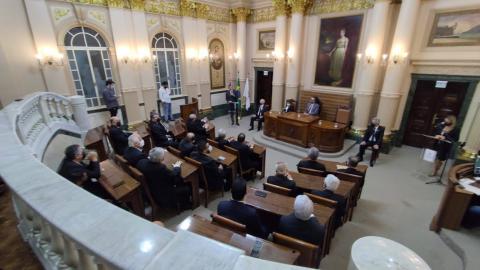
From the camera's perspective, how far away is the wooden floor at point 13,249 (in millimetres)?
1596

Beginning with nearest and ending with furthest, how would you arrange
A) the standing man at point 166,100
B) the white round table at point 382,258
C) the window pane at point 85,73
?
the white round table at point 382,258 < the window pane at point 85,73 < the standing man at point 166,100

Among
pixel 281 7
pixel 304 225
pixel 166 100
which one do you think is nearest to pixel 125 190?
pixel 304 225

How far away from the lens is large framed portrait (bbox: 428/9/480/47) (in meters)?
5.76

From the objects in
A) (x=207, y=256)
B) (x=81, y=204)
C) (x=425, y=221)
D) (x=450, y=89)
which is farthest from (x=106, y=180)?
(x=450, y=89)

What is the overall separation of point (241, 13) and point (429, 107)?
8043mm

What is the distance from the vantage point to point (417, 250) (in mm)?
3527

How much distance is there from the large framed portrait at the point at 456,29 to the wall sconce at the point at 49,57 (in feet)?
34.9

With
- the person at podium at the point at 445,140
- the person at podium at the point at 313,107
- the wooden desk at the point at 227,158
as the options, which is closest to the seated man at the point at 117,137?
the wooden desk at the point at 227,158

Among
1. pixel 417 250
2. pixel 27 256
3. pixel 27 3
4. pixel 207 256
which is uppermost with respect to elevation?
pixel 27 3

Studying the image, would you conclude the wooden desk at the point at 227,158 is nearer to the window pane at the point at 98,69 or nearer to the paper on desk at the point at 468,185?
the paper on desk at the point at 468,185

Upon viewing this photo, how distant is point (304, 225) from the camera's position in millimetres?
2551

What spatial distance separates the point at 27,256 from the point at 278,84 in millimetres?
9138

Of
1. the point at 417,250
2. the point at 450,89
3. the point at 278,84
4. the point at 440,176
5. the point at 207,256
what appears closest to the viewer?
the point at 207,256

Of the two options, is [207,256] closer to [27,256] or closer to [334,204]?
[27,256]
